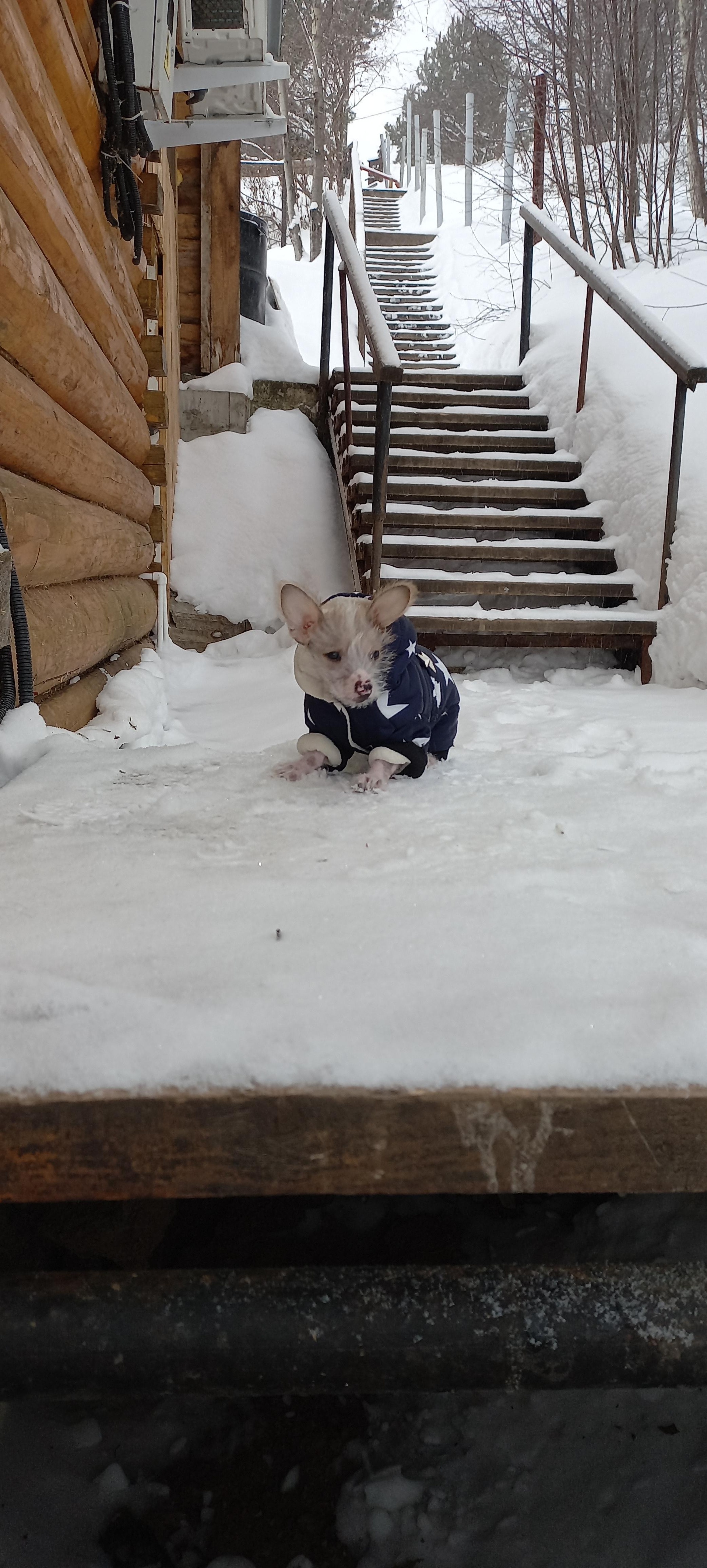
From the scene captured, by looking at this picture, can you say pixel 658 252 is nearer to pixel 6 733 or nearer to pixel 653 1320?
pixel 6 733

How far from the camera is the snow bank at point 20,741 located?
2.08 meters

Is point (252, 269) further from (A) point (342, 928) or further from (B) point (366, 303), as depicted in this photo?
(A) point (342, 928)

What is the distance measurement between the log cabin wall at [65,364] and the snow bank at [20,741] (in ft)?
0.85

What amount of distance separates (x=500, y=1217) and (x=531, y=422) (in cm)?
605

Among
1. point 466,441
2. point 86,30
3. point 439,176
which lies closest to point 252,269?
point 466,441

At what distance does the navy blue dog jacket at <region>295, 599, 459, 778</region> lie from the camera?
7.52 ft

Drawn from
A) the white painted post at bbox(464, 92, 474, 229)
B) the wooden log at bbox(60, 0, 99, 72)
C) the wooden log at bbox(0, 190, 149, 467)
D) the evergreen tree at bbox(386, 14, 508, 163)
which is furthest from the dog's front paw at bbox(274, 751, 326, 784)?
the evergreen tree at bbox(386, 14, 508, 163)

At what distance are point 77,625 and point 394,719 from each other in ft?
3.86

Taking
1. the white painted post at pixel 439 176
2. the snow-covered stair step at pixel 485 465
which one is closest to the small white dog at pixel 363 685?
the snow-covered stair step at pixel 485 465

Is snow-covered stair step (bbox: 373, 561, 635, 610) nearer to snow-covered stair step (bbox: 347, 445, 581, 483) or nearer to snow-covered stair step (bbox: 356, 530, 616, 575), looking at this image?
snow-covered stair step (bbox: 356, 530, 616, 575)

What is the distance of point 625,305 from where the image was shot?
203 inches

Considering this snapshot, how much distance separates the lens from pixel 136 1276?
107 centimetres

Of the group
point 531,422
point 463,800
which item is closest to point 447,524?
point 531,422

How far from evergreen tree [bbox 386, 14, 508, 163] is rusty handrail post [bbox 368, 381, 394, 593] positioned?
12575 mm
